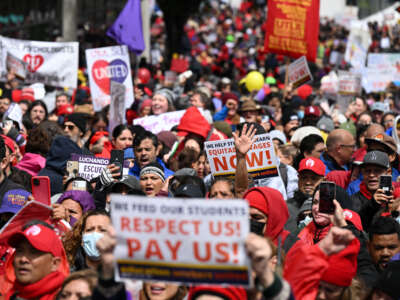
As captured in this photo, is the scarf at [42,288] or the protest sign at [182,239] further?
the scarf at [42,288]

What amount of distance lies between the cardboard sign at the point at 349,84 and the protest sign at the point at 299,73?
1.72 m

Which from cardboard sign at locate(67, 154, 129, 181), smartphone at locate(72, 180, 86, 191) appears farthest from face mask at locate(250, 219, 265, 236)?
cardboard sign at locate(67, 154, 129, 181)

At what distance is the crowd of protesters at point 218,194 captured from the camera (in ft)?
14.4

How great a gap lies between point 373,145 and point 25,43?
24.8 ft

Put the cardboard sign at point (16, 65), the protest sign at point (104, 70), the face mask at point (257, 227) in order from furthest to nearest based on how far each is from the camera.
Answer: the cardboard sign at point (16, 65) → the protest sign at point (104, 70) → the face mask at point (257, 227)

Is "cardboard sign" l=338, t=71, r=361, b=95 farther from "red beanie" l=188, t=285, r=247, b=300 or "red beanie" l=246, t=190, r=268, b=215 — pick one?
"red beanie" l=188, t=285, r=247, b=300

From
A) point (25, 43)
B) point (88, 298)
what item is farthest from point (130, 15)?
point (88, 298)

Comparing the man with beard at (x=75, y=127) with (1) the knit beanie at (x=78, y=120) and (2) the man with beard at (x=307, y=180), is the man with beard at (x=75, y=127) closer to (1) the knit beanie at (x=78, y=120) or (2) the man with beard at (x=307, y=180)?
(1) the knit beanie at (x=78, y=120)

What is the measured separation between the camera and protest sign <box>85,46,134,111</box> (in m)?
12.8

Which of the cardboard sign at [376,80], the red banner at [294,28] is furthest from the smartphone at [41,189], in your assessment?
the cardboard sign at [376,80]

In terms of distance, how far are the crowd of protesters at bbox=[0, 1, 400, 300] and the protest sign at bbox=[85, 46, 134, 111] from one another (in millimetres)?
332

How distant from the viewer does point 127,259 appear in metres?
3.73

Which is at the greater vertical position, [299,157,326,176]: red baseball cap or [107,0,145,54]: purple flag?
[107,0,145,54]: purple flag

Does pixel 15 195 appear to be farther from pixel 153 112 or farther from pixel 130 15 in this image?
pixel 130 15
